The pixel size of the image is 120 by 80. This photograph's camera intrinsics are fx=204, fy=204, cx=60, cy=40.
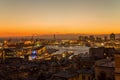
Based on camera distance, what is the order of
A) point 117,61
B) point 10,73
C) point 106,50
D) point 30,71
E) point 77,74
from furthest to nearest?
1. point 106,50
2. point 30,71
3. point 10,73
4. point 77,74
5. point 117,61

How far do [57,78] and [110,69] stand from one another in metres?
4.41

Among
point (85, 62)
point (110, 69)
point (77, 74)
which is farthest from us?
point (85, 62)

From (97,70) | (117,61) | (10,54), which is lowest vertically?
(10,54)

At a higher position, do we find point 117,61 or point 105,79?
point 117,61

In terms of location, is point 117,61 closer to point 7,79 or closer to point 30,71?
point 7,79

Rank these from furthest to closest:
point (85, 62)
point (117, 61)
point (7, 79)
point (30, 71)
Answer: point (85, 62)
point (30, 71)
point (7, 79)
point (117, 61)

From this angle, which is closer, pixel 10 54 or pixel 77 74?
pixel 77 74

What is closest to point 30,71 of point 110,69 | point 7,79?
point 7,79

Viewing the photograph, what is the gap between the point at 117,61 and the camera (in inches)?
365

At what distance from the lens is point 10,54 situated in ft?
216

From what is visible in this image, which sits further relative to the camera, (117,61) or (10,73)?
(10,73)

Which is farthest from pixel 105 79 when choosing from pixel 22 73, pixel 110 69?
pixel 22 73

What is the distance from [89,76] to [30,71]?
11823mm

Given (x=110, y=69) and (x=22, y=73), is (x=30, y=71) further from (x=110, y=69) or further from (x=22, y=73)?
(x=110, y=69)
